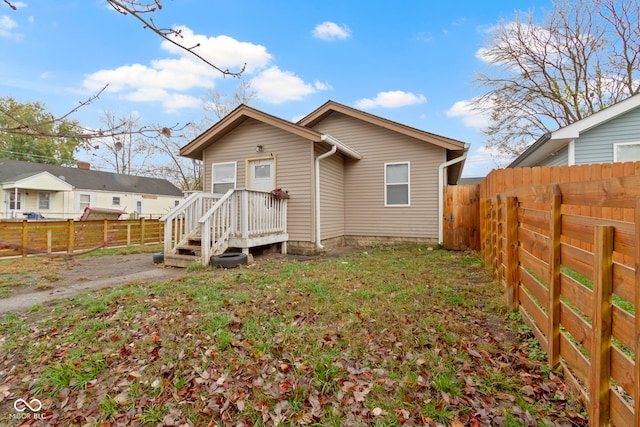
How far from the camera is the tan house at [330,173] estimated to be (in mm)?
7652

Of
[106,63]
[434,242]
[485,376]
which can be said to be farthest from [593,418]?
[434,242]

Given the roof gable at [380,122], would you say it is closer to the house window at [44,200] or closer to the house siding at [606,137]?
the house siding at [606,137]

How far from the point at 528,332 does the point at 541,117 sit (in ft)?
57.5

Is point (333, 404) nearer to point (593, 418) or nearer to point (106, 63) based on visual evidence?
point (593, 418)

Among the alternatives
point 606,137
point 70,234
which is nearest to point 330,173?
point 606,137

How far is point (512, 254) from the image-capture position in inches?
129

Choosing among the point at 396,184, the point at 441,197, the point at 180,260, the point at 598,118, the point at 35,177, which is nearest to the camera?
the point at 180,260

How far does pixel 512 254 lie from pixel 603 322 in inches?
80.8

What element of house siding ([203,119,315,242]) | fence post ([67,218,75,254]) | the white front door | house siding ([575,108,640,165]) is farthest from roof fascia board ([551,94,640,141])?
fence post ([67,218,75,254])

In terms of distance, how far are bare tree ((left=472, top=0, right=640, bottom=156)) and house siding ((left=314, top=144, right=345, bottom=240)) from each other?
11.5 meters

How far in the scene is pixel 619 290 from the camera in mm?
1344

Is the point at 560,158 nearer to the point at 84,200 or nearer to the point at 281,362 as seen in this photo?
the point at 281,362

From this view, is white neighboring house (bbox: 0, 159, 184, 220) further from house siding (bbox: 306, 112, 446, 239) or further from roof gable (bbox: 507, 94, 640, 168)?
roof gable (bbox: 507, 94, 640, 168)

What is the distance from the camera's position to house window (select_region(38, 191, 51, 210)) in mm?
18861
